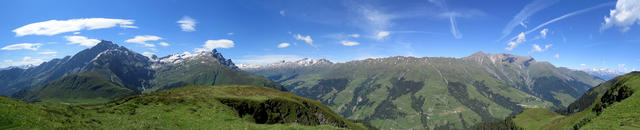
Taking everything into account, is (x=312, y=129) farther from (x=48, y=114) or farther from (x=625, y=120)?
(x=625, y=120)

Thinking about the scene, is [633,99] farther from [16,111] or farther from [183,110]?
[16,111]

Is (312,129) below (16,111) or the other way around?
below

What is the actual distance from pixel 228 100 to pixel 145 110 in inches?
1074

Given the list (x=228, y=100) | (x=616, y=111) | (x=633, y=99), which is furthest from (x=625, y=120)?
(x=228, y=100)

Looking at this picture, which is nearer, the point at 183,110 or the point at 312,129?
the point at 312,129

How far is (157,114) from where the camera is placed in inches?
1673

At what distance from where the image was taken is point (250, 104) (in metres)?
73.4

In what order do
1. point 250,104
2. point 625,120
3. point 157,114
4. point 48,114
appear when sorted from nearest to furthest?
1. point 48,114
2. point 157,114
3. point 625,120
4. point 250,104

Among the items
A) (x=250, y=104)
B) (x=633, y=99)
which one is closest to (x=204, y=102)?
(x=250, y=104)

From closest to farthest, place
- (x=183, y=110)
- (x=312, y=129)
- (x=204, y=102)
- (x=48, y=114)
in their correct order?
(x=48, y=114) < (x=312, y=129) < (x=183, y=110) < (x=204, y=102)

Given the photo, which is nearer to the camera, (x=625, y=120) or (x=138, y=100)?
(x=138, y=100)

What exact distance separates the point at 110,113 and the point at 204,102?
76.0 ft

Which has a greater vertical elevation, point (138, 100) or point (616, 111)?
point (138, 100)

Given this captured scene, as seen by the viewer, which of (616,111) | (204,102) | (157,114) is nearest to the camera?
(157,114)
